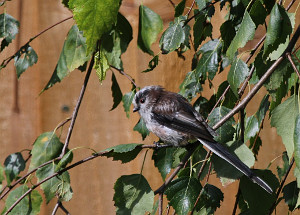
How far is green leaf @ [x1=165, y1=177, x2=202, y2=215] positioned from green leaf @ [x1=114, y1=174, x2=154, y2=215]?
0.21 ft

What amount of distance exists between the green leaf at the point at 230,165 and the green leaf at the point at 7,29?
103 cm

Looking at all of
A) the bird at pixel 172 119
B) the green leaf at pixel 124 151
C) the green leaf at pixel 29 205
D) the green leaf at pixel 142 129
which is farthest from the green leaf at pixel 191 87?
the green leaf at pixel 29 205

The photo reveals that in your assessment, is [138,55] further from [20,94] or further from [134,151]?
[134,151]

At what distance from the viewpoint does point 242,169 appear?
1.71m

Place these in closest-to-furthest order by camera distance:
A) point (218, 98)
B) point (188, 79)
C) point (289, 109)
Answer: point (289, 109) < point (218, 98) < point (188, 79)

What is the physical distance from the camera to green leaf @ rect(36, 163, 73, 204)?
211cm

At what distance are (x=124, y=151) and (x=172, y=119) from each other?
2.34 feet

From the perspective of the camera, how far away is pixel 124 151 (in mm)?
1652

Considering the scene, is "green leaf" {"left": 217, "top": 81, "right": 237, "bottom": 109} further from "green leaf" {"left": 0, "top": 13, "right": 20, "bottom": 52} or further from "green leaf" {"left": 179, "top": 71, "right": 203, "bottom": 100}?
"green leaf" {"left": 0, "top": 13, "right": 20, "bottom": 52}

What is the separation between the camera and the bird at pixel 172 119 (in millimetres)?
1978

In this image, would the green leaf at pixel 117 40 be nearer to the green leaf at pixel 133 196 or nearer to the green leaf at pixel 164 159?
the green leaf at pixel 164 159

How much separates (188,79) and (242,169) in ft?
2.13

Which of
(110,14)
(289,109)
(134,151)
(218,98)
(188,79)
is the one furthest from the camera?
(188,79)

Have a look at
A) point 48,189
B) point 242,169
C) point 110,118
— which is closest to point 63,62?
point 48,189
